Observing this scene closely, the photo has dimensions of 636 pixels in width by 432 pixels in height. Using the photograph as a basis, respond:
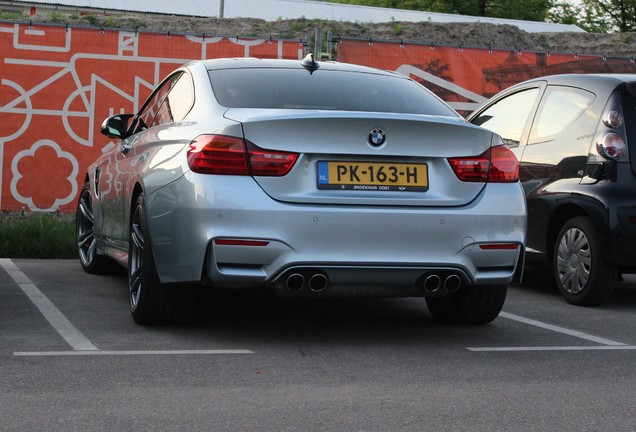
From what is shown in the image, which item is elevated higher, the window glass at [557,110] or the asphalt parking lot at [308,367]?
the window glass at [557,110]

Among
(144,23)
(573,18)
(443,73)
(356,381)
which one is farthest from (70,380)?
(573,18)

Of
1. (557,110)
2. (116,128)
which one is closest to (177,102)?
(116,128)

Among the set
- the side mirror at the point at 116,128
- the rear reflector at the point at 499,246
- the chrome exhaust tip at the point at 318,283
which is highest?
the side mirror at the point at 116,128

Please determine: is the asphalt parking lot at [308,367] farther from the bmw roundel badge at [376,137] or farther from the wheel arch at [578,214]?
the bmw roundel badge at [376,137]

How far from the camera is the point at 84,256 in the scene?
31.6 feet

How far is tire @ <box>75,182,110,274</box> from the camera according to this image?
30.7ft

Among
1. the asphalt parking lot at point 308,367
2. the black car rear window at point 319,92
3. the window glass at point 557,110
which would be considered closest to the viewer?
the asphalt parking lot at point 308,367

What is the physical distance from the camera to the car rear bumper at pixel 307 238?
19.5ft

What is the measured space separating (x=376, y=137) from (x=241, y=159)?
0.71 metres

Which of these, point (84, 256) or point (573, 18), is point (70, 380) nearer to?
point (84, 256)

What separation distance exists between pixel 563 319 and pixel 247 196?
2661 millimetres

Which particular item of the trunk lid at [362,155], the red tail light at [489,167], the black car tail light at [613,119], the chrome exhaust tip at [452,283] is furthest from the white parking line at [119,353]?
the black car tail light at [613,119]

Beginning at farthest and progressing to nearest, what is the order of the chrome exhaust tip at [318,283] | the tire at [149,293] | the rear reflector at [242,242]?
the tire at [149,293] → the chrome exhaust tip at [318,283] → the rear reflector at [242,242]

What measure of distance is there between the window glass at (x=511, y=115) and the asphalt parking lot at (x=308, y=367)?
5.76 feet
